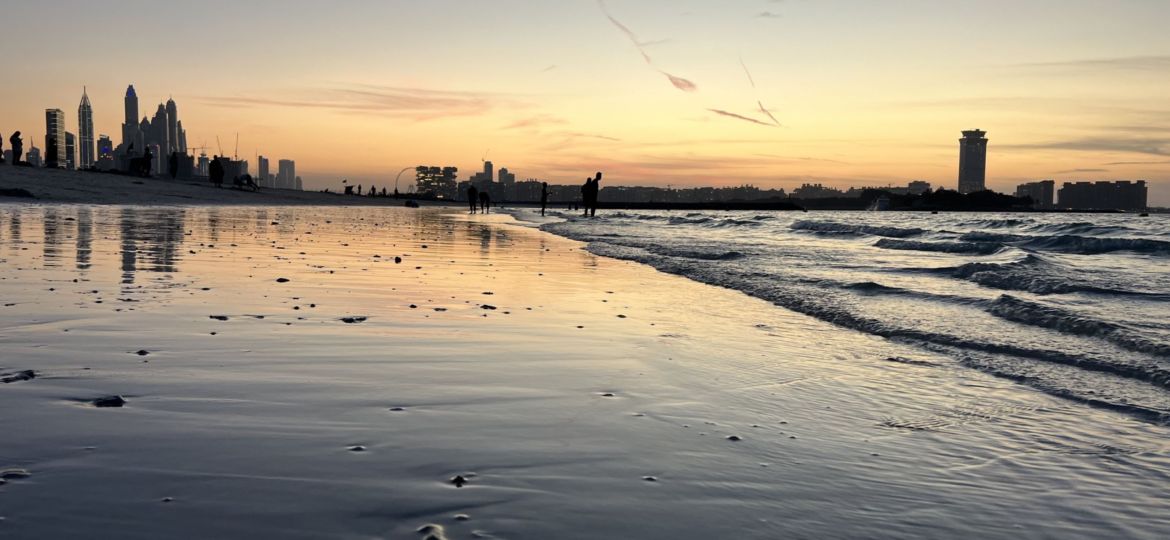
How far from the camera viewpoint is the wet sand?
260 cm

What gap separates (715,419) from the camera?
4102 millimetres

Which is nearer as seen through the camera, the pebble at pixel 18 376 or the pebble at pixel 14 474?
the pebble at pixel 14 474

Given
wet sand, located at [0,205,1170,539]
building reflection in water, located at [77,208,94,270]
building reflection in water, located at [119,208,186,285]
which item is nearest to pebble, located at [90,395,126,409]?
wet sand, located at [0,205,1170,539]

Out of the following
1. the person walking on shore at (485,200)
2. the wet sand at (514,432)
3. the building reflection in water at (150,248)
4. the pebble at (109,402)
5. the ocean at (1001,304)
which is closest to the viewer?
the wet sand at (514,432)

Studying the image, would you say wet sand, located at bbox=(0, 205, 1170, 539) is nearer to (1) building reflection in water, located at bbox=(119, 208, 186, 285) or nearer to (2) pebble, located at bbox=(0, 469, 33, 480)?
(2) pebble, located at bbox=(0, 469, 33, 480)

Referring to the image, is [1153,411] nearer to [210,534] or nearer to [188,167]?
[210,534]

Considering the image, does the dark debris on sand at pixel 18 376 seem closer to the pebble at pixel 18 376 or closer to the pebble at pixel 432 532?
the pebble at pixel 18 376

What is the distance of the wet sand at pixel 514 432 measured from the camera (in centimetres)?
260

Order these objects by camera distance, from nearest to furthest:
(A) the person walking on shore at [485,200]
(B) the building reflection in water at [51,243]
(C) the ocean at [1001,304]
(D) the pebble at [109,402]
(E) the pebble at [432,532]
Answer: (E) the pebble at [432,532] → (D) the pebble at [109,402] → (C) the ocean at [1001,304] → (B) the building reflection in water at [51,243] → (A) the person walking on shore at [485,200]

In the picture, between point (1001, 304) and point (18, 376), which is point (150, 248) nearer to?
point (18, 376)

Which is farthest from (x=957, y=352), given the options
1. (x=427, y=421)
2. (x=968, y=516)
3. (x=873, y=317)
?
(x=427, y=421)

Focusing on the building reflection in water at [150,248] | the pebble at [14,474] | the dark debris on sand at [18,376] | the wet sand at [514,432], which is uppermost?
the building reflection in water at [150,248]

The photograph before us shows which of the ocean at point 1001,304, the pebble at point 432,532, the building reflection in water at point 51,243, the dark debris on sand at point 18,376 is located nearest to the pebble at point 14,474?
the pebble at point 432,532

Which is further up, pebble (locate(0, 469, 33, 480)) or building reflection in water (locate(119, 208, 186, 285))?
building reflection in water (locate(119, 208, 186, 285))
